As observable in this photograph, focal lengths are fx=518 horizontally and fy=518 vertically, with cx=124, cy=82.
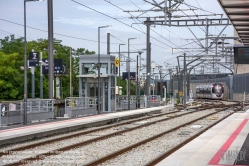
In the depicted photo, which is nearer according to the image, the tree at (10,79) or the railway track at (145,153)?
the railway track at (145,153)

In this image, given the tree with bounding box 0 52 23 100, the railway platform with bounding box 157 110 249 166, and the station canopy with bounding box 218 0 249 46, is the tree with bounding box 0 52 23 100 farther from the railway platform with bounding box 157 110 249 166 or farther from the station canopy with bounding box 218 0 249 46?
the station canopy with bounding box 218 0 249 46

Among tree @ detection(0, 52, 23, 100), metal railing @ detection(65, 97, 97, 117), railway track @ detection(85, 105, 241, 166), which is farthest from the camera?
tree @ detection(0, 52, 23, 100)

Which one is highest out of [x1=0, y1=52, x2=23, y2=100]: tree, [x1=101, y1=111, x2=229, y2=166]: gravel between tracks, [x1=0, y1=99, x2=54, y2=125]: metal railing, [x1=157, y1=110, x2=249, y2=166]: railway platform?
[x1=0, y1=52, x2=23, y2=100]: tree

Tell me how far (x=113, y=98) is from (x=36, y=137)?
67.9ft

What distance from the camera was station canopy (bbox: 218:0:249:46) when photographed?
1255cm

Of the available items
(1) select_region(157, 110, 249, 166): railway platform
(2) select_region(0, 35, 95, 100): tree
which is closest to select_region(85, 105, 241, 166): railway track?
(1) select_region(157, 110, 249, 166): railway platform

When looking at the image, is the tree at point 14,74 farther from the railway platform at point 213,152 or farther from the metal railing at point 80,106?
the railway platform at point 213,152

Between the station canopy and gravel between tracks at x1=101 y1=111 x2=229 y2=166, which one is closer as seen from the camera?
the station canopy

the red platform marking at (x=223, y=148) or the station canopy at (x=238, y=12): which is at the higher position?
the station canopy at (x=238, y=12)

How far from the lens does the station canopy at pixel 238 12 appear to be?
41.2 feet

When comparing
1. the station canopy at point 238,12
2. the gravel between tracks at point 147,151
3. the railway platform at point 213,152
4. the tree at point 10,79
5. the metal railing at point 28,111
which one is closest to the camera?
the station canopy at point 238,12

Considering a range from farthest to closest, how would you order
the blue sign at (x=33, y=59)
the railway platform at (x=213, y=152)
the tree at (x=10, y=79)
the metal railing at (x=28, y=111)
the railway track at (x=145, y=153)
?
the tree at (x=10, y=79)
the blue sign at (x=33, y=59)
the metal railing at (x=28, y=111)
the railway track at (x=145, y=153)
the railway platform at (x=213, y=152)

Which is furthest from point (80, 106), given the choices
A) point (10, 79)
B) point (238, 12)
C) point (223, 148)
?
point (238, 12)

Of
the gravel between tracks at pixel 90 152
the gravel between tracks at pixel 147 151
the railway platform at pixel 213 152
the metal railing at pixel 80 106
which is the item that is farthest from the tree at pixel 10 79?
the railway platform at pixel 213 152
